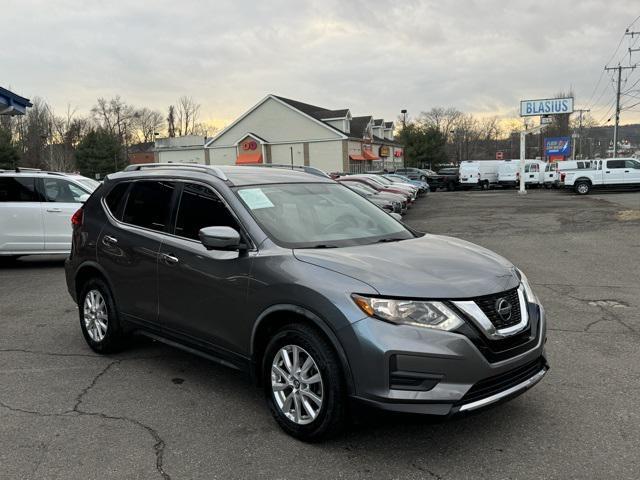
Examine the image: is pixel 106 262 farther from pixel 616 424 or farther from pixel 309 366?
pixel 616 424

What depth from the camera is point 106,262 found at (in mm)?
5133

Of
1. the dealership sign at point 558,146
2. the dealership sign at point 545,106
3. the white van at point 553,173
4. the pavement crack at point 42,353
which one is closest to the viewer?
the pavement crack at point 42,353

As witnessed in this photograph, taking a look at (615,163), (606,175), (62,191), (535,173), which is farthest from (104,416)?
(535,173)

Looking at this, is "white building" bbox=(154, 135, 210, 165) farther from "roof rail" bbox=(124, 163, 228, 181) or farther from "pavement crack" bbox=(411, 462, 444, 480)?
"pavement crack" bbox=(411, 462, 444, 480)

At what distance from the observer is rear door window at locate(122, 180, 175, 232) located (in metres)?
4.67

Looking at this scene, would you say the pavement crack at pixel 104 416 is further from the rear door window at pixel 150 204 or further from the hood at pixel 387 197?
the hood at pixel 387 197

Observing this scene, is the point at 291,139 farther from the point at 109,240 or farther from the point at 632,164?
the point at 109,240

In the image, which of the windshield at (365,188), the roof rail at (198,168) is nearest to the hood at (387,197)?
the windshield at (365,188)

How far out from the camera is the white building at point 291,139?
5059 cm

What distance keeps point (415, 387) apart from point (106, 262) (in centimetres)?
334

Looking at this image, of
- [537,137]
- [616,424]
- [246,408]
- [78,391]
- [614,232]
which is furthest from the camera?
[537,137]

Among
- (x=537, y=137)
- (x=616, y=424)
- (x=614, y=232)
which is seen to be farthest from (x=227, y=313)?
(x=537, y=137)

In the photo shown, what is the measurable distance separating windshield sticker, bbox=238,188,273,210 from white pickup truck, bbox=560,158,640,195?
105 feet

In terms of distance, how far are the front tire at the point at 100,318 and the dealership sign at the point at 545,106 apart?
3827cm
